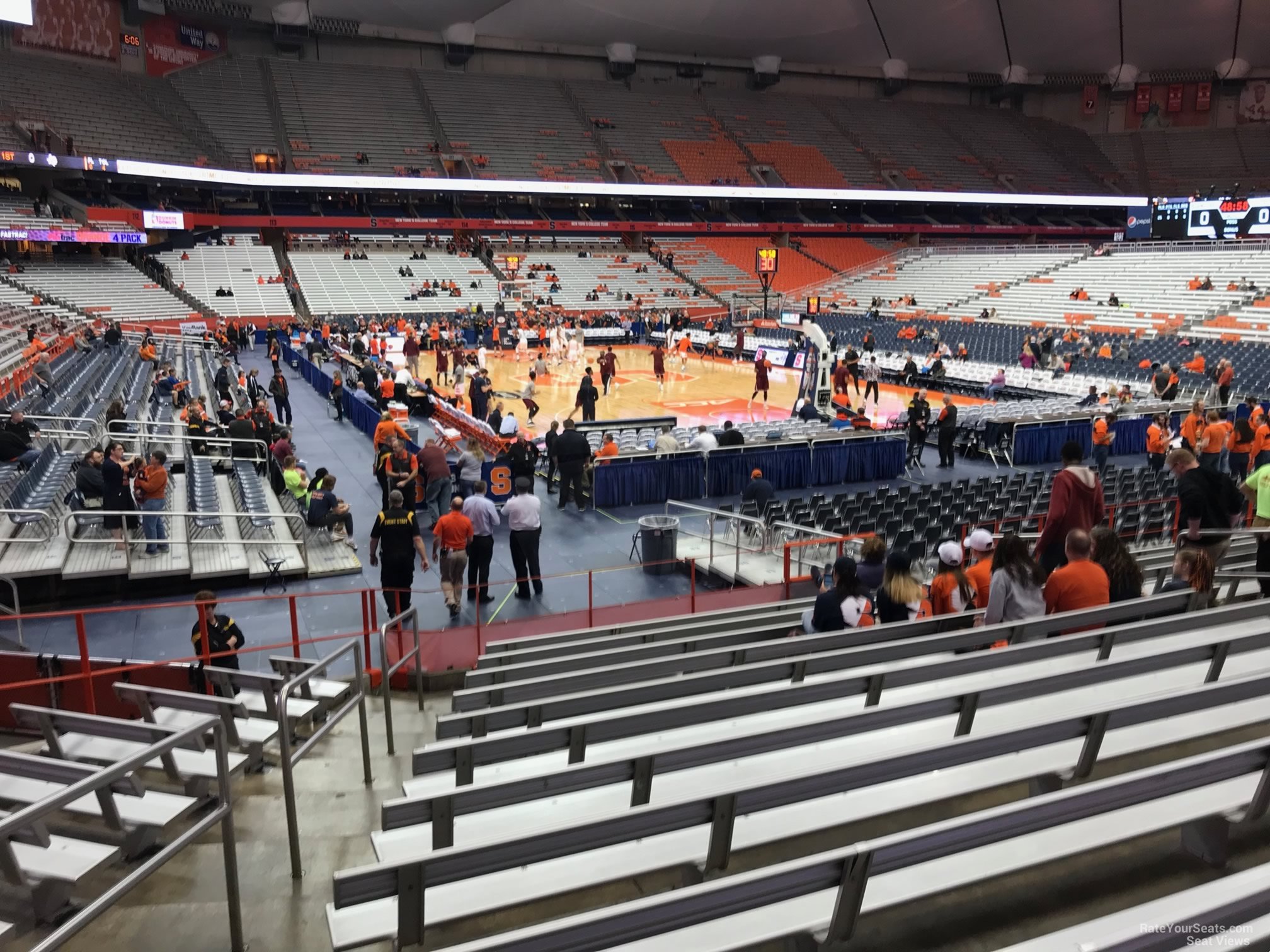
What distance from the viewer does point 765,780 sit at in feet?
9.12

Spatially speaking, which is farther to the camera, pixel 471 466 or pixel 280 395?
pixel 280 395

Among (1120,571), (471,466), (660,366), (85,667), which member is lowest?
(85,667)

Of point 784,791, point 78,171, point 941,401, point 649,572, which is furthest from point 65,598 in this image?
point 78,171

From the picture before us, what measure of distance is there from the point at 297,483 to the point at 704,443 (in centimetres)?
703

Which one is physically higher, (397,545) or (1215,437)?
(1215,437)

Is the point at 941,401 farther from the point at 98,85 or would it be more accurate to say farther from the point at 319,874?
the point at 98,85

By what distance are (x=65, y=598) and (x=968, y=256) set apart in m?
49.4

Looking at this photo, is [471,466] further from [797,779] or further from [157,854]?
[797,779]

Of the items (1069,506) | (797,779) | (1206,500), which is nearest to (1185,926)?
(797,779)

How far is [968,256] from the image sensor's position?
4997 cm

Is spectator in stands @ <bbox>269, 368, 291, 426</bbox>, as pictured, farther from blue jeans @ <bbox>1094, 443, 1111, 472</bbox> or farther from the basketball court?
blue jeans @ <bbox>1094, 443, 1111, 472</bbox>

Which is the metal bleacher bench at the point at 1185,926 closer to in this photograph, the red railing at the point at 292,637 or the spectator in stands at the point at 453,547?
the red railing at the point at 292,637

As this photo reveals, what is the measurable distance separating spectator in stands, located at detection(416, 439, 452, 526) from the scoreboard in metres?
43.6

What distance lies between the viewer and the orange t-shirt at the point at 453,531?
33.1 ft
